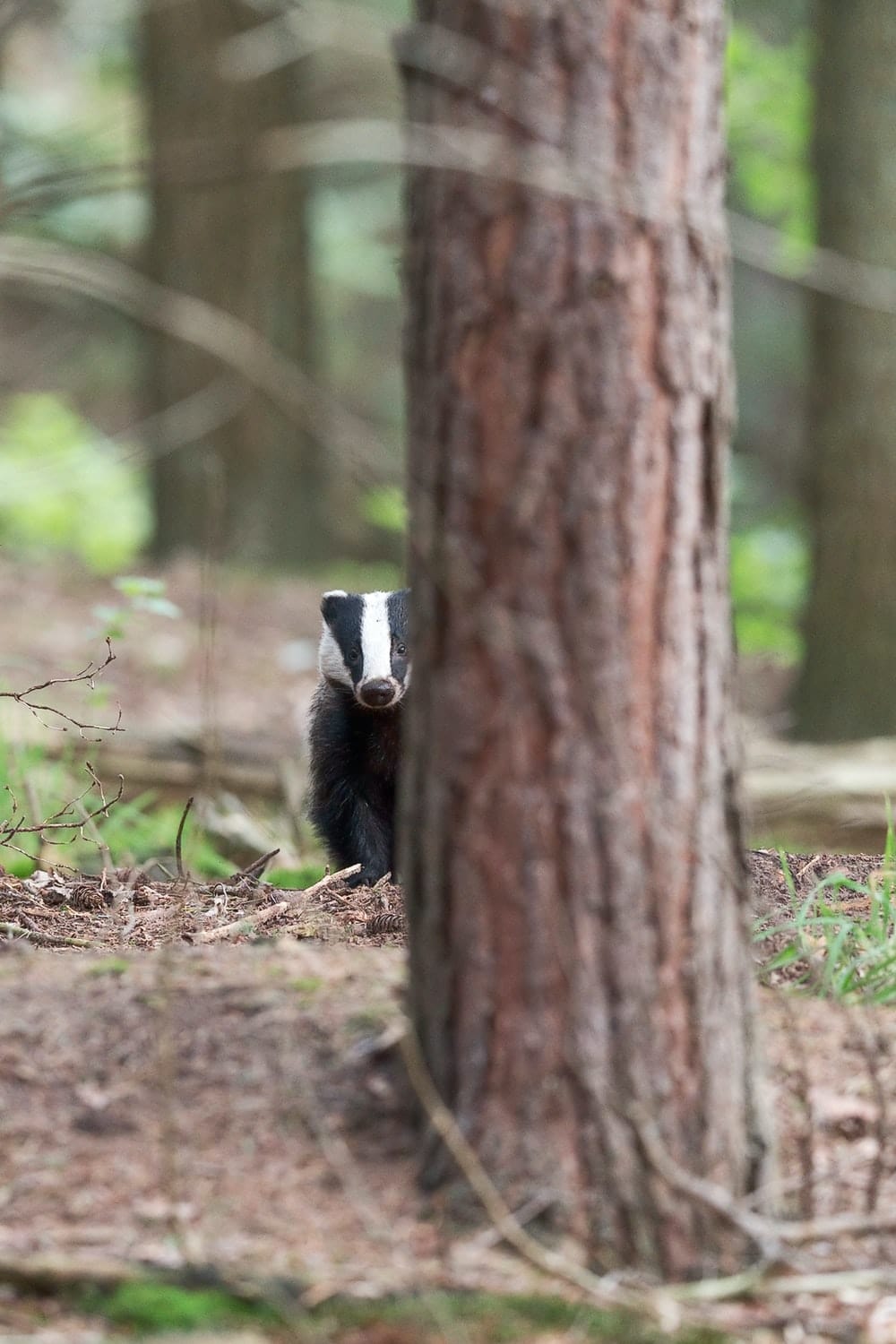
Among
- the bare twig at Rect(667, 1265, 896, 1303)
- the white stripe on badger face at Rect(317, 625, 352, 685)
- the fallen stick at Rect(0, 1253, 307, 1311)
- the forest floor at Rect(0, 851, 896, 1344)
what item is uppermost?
the white stripe on badger face at Rect(317, 625, 352, 685)

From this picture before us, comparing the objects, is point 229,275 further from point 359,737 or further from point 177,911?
point 177,911

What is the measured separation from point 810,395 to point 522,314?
6.74 meters

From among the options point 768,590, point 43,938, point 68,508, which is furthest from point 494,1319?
point 68,508

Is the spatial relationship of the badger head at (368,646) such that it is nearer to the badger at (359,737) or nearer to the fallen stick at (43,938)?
the badger at (359,737)

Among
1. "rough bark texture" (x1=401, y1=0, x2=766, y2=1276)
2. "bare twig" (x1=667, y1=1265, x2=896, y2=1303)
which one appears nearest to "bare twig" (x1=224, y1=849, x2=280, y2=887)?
"rough bark texture" (x1=401, y1=0, x2=766, y2=1276)

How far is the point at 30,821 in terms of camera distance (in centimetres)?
523

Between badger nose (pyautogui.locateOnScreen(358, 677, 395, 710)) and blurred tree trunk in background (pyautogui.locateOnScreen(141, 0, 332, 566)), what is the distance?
18.5 ft

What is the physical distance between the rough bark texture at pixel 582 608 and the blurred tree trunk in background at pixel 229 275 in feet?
27.5

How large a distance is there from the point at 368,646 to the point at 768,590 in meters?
6.97

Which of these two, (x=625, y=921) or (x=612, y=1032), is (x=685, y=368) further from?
(x=612, y=1032)

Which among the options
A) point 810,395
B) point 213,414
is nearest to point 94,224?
point 213,414

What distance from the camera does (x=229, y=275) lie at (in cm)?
1154

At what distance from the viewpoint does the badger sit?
5520mm

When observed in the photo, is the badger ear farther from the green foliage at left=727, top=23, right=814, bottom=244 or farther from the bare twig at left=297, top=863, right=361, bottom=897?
the green foliage at left=727, top=23, right=814, bottom=244
